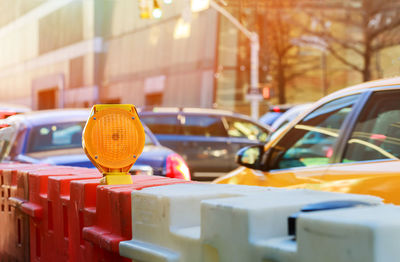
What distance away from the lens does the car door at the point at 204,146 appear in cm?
1437

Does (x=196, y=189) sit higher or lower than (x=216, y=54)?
lower

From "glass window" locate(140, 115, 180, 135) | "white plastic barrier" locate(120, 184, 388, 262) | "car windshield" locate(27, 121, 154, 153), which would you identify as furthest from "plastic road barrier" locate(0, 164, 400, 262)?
"glass window" locate(140, 115, 180, 135)

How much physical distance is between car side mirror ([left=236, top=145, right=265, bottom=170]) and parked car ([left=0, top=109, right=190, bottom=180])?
1760 millimetres

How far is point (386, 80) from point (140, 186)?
1900mm

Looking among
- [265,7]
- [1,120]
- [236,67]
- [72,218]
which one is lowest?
[72,218]

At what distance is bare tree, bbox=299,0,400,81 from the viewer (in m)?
29.0

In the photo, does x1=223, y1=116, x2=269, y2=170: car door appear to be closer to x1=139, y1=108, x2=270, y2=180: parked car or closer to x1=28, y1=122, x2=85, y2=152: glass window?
x1=139, y1=108, x2=270, y2=180: parked car

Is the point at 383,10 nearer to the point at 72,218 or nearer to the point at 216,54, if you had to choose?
the point at 216,54

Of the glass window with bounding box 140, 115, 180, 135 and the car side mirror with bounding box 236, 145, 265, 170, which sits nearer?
the car side mirror with bounding box 236, 145, 265, 170

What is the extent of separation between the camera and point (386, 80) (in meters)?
4.57

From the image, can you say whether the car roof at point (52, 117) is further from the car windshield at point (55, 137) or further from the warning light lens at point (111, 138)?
the warning light lens at point (111, 138)

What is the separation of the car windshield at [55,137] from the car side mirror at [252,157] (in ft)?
9.52

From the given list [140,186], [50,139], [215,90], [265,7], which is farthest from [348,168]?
[215,90]

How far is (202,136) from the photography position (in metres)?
14.6
